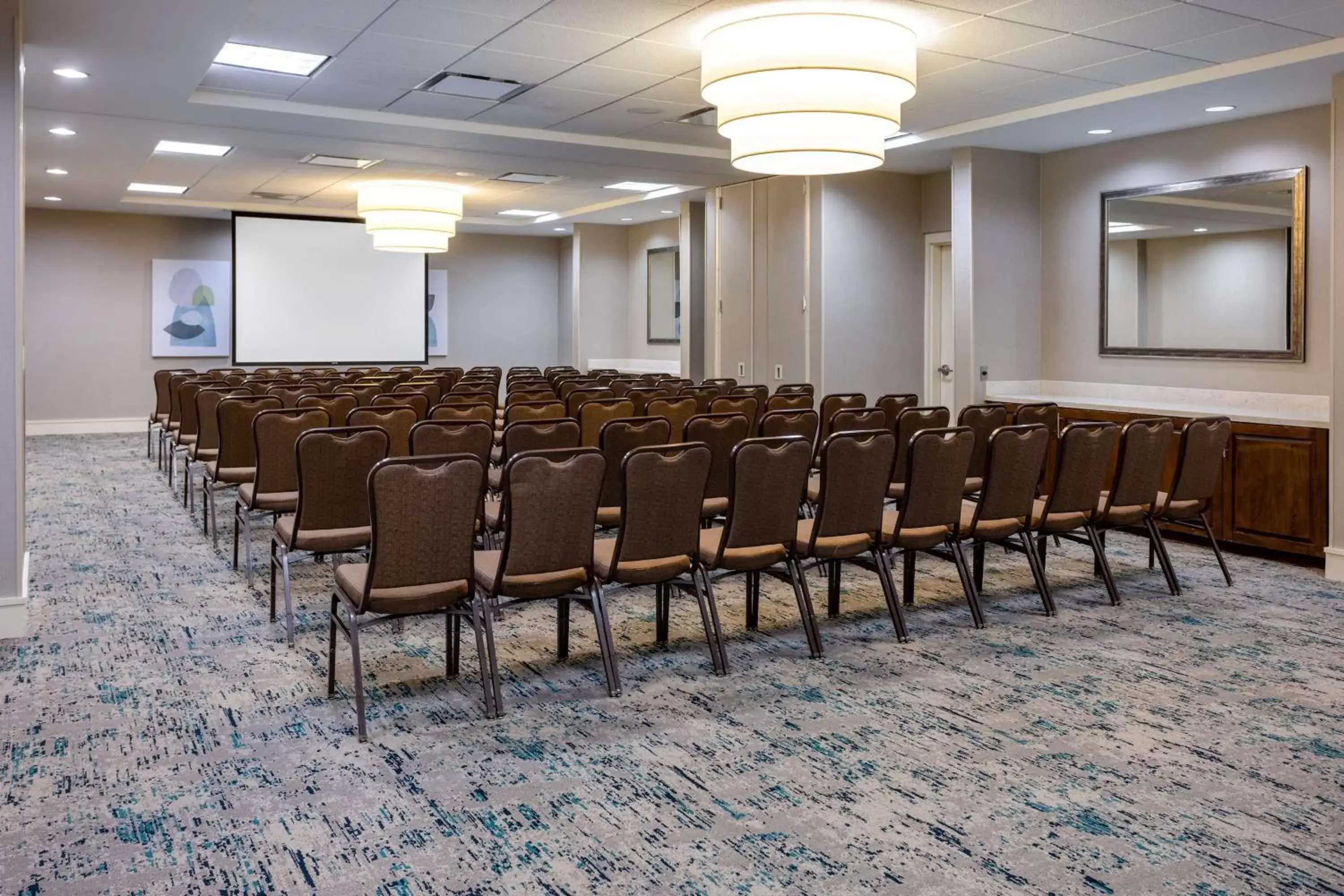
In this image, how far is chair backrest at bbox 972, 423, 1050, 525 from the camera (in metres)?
4.96

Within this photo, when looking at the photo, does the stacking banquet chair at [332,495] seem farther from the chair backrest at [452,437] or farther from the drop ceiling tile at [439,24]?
the drop ceiling tile at [439,24]

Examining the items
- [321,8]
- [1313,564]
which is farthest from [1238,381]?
[321,8]

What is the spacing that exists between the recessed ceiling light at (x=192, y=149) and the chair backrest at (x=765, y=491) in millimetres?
7329

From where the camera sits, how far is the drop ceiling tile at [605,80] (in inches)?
278

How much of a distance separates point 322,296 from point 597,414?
31.9 feet

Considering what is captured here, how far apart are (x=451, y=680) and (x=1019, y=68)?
526 centimetres

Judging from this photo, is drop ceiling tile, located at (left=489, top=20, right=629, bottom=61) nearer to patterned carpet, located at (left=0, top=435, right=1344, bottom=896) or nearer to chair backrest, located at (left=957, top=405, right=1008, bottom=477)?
chair backrest, located at (left=957, top=405, right=1008, bottom=477)

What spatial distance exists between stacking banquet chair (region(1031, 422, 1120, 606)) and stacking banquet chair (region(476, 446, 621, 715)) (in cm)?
239

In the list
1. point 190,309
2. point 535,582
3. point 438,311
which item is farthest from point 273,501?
point 438,311

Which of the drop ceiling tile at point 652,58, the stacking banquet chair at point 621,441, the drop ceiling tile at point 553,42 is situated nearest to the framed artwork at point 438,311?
the drop ceiling tile at point 652,58

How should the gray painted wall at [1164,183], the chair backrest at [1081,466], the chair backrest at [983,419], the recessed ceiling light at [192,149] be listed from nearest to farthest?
1. the chair backrest at [1081,466]
2. the chair backrest at [983,419]
3. the gray painted wall at [1164,183]
4. the recessed ceiling light at [192,149]

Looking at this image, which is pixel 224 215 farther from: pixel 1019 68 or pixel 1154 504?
pixel 1154 504

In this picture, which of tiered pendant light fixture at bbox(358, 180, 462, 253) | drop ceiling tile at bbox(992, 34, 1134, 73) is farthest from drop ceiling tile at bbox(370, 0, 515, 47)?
tiered pendant light fixture at bbox(358, 180, 462, 253)

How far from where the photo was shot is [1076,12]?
5.70 metres
